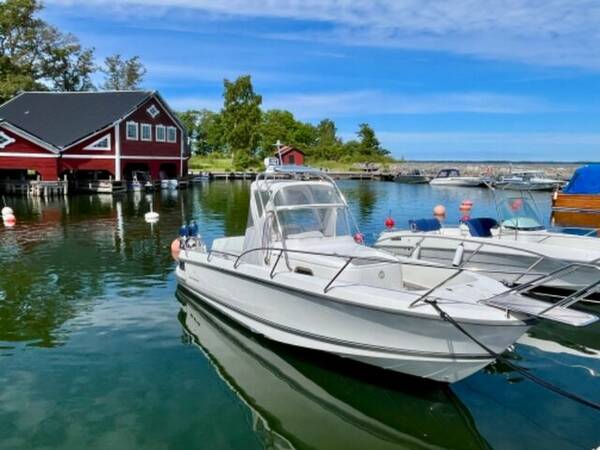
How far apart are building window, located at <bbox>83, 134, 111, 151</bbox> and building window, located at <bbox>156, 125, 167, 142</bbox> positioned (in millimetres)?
5287

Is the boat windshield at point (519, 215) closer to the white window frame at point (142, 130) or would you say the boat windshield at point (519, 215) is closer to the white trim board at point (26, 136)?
the white trim board at point (26, 136)

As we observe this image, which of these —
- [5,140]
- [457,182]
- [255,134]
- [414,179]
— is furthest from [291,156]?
[5,140]

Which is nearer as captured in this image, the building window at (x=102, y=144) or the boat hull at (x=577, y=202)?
the boat hull at (x=577, y=202)

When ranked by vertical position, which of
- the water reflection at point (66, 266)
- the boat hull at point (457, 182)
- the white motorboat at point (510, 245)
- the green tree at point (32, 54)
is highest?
the green tree at point (32, 54)

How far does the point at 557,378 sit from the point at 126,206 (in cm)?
2636

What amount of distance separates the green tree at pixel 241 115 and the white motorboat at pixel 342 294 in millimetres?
55830

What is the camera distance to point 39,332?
30.4 feet

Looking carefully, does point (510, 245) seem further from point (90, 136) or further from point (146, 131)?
point (146, 131)

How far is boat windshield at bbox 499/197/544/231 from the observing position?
42.4 ft

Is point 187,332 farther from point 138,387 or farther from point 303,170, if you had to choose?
point 303,170

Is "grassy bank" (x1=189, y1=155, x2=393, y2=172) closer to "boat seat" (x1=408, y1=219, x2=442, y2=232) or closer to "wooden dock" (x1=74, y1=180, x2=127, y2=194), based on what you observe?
"wooden dock" (x1=74, y1=180, x2=127, y2=194)

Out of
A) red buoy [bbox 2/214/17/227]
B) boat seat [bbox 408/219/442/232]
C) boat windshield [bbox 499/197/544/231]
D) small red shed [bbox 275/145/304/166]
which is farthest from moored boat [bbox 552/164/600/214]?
small red shed [bbox 275/145/304/166]

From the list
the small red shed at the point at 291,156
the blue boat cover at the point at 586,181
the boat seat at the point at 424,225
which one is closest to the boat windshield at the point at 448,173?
the small red shed at the point at 291,156

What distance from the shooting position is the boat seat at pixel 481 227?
13.4 meters
